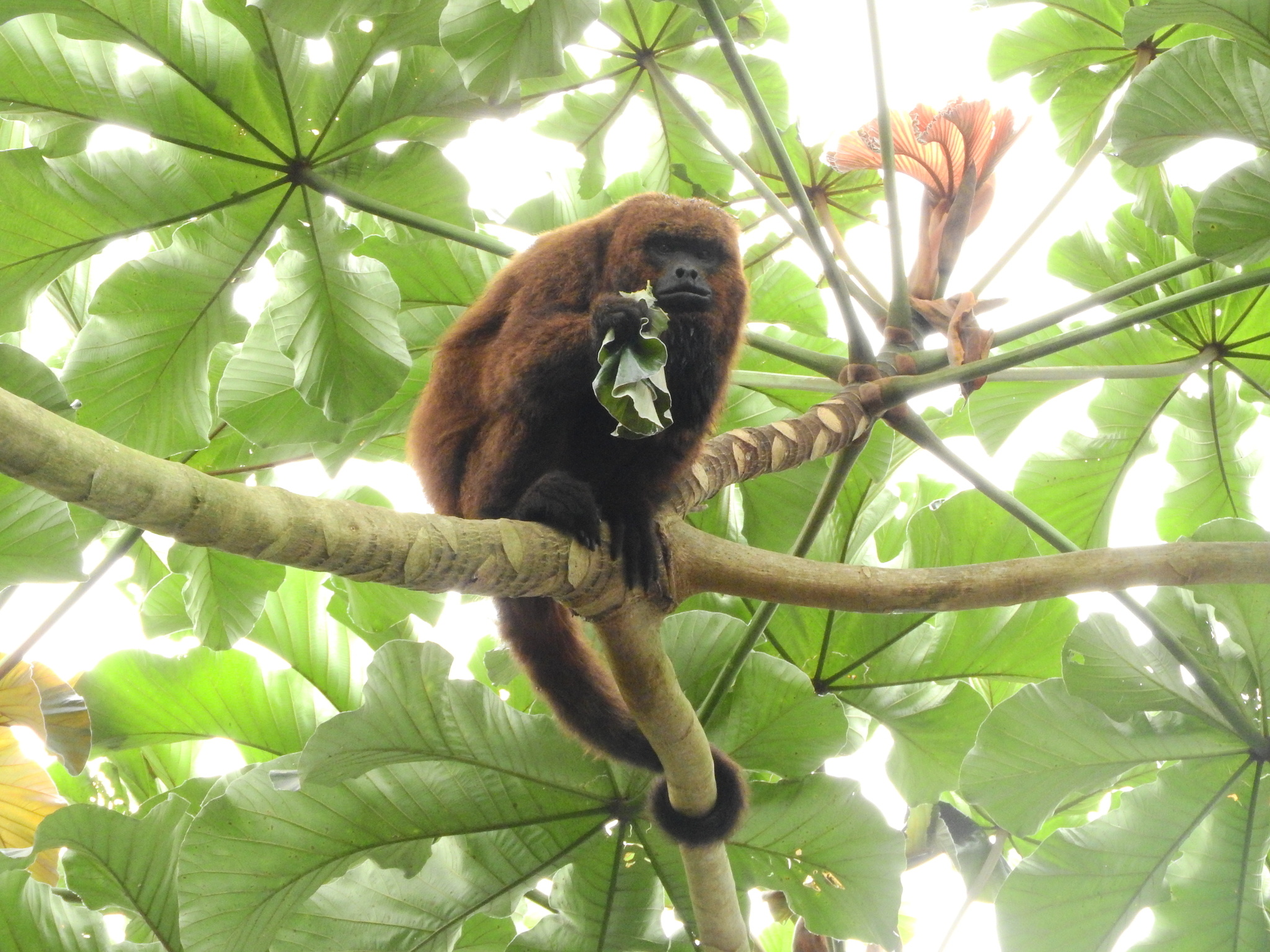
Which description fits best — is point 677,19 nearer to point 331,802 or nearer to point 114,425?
point 114,425

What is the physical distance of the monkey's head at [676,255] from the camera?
224cm

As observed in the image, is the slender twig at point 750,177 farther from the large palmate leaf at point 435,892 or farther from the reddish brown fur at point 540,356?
the large palmate leaf at point 435,892

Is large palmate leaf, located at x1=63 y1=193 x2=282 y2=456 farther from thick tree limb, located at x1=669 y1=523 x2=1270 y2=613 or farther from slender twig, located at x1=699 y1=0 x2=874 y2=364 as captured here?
thick tree limb, located at x1=669 y1=523 x2=1270 y2=613

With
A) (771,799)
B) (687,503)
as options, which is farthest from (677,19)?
(771,799)

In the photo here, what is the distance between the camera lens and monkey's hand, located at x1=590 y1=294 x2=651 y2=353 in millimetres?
1742

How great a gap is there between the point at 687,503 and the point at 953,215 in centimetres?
106

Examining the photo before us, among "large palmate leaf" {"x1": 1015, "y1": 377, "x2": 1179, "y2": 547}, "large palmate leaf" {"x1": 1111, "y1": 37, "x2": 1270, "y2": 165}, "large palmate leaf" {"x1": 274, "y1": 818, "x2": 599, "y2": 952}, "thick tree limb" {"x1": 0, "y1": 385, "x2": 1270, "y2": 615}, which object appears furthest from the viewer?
"large palmate leaf" {"x1": 1015, "y1": 377, "x2": 1179, "y2": 547}

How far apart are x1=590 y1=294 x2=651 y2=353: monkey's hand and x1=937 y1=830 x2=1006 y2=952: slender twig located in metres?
1.56

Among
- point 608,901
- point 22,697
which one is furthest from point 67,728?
point 608,901

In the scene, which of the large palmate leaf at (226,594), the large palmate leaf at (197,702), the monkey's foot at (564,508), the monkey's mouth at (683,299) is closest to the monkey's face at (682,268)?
the monkey's mouth at (683,299)

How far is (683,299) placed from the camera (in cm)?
221

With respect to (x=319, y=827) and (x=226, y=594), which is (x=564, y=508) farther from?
(x=226, y=594)

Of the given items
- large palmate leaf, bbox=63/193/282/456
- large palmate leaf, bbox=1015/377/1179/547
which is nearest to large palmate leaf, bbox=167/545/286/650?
large palmate leaf, bbox=63/193/282/456

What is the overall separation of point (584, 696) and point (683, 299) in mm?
810
